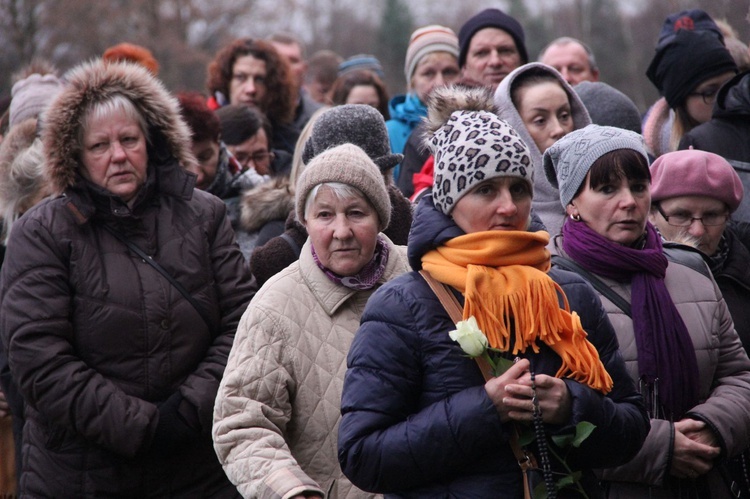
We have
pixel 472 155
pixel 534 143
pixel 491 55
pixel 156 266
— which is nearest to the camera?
pixel 472 155

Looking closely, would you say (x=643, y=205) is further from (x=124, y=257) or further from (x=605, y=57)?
(x=605, y=57)

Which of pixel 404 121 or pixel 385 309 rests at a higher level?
pixel 385 309

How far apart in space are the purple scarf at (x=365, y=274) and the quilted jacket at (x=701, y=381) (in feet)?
2.53

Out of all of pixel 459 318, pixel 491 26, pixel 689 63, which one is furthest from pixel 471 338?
pixel 491 26

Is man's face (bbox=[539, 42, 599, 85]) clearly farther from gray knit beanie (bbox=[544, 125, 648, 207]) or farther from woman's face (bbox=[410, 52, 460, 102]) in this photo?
gray knit beanie (bbox=[544, 125, 648, 207])

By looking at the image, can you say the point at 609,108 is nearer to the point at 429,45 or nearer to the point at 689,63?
the point at 689,63

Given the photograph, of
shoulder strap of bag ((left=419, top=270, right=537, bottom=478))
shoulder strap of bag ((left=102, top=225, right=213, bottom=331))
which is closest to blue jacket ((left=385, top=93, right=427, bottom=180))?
shoulder strap of bag ((left=102, top=225, right=213, bottom=331))

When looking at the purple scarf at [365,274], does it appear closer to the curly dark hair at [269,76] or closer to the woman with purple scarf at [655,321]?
the woman with purple scarf at [655,321]

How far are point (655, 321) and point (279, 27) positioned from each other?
30.9 metres

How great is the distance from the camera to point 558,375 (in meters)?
3.26

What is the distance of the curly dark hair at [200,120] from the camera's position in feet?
21.3

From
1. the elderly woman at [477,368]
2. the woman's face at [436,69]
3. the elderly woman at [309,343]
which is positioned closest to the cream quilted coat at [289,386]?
the elderly woman at [309,343]

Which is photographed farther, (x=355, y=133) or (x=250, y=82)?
(x=250, y=82)

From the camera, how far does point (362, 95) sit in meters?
8.41
